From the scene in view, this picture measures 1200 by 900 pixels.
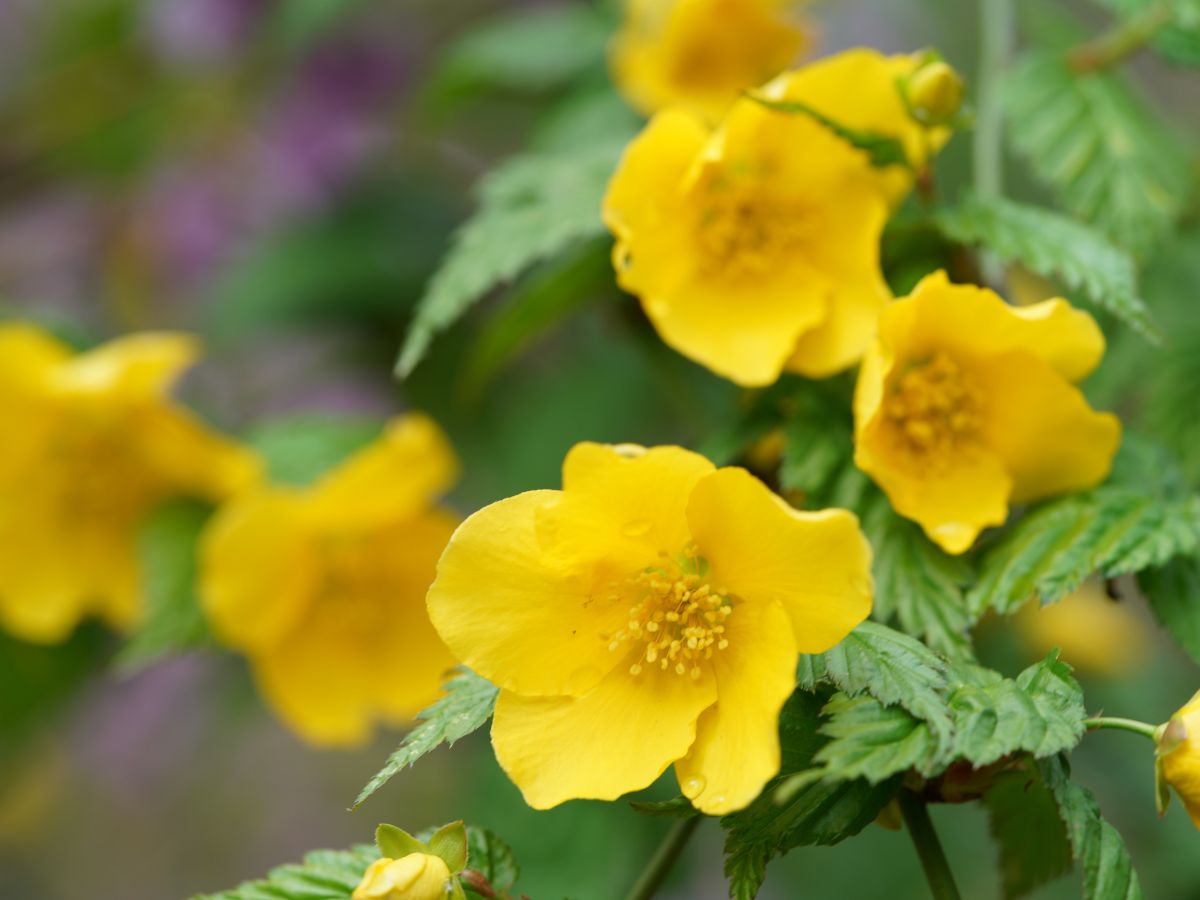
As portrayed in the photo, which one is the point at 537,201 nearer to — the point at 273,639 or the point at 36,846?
the point at 273,639

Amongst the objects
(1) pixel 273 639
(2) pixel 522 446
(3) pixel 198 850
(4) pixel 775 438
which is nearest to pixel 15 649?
(1) pixel 273 639

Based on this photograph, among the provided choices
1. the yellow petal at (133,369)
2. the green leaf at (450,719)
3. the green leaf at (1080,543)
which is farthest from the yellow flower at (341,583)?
the green leaf at (1080,543)

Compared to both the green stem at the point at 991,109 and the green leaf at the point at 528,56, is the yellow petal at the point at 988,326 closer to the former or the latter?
the green stem at the point at 991,109

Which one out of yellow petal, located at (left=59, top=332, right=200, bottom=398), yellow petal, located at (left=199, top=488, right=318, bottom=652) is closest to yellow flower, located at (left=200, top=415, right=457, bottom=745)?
yellow petal, located at (left=199, top=488, right=318, bottom=652)

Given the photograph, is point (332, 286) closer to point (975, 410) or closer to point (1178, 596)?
point (975, 410)

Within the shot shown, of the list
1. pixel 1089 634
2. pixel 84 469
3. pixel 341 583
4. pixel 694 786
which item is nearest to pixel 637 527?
pixel 694 786

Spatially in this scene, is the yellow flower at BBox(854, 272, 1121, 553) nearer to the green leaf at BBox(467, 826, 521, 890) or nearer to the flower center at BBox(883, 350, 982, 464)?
the flower center at BBox(883, 350, 982, 464)
